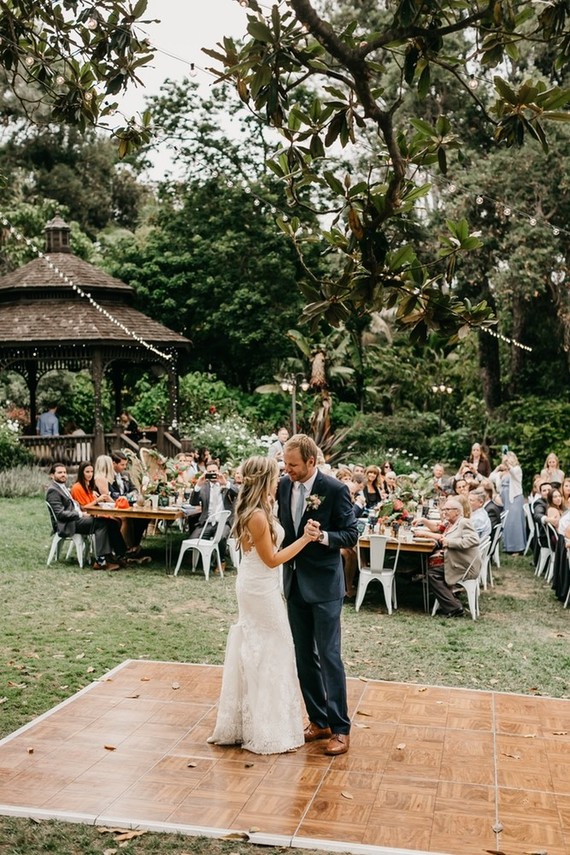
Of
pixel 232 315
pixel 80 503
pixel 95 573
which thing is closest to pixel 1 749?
pixel 95 573

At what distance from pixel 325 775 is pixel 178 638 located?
3834 mm

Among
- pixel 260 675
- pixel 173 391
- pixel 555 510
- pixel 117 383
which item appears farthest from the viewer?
pixel 117 383

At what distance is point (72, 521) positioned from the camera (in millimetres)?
13078

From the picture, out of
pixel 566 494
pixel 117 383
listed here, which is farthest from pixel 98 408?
pixel 566 494

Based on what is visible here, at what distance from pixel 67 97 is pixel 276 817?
4.27m

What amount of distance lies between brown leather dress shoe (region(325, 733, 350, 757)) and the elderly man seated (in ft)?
15.4

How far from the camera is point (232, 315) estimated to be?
2648cm

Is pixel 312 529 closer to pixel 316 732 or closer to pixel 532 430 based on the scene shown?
pixel 316 732

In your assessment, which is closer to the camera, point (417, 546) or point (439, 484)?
point (417, 546)

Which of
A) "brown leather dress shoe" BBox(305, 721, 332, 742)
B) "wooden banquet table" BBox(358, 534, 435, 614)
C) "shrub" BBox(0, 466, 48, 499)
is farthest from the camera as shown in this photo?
"shrub" BBox(0, 466, 48, 499)

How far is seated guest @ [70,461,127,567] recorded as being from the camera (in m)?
13.2

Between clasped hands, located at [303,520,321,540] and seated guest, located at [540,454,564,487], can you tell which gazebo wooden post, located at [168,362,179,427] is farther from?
clasped hands, located at [303,520,321,540]

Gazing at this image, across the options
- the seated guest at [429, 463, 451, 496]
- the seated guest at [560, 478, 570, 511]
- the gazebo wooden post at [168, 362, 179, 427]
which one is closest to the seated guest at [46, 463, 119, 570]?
the seated guest at [429, 463, 451, 496]

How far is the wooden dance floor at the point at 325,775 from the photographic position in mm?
4926
